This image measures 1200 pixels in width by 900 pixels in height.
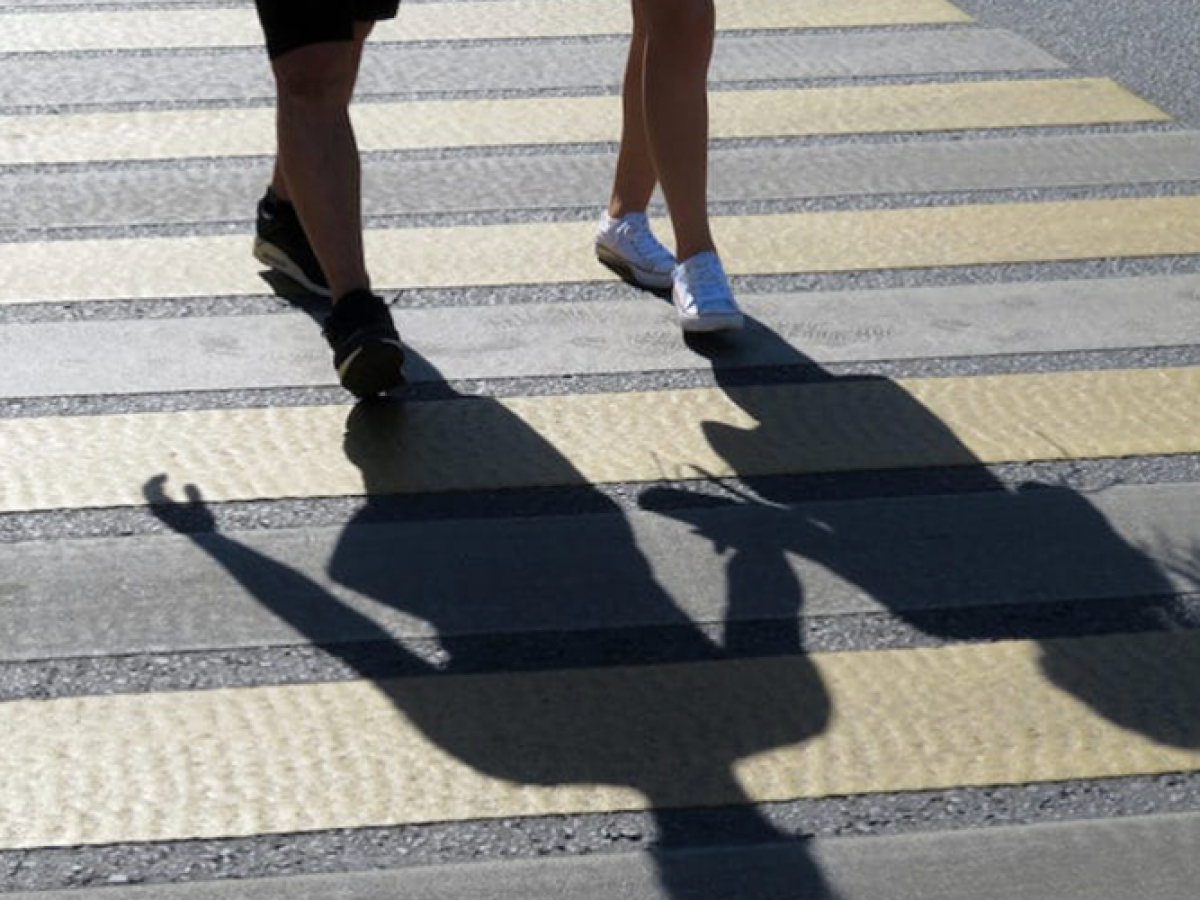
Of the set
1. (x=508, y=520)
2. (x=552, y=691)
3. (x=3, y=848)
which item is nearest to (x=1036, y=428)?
(x=508, y=520)

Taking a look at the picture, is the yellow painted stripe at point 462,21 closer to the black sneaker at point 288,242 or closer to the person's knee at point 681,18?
the black sneaker at point 288,242

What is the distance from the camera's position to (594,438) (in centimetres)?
448

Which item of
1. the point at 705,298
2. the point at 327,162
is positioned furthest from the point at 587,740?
the point at 705,298

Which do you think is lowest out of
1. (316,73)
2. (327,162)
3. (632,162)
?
(632,162)

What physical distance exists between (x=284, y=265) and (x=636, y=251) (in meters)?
0.76

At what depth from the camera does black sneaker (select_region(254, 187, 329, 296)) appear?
5.20 m

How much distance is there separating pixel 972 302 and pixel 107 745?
2.46m

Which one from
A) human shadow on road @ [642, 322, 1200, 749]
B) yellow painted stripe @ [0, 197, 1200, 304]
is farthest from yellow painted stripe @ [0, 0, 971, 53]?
human shadow on road @ [642, 322, 1200, 749]

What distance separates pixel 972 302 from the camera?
521 centimetres

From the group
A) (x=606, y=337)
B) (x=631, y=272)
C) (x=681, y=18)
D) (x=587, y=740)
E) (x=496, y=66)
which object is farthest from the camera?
(x=496, y=66)

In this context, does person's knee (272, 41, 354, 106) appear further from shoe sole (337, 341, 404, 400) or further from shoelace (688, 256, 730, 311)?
shoelace (688, 256, 730, 311)

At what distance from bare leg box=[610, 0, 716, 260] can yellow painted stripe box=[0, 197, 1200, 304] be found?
Result: 0.46 metres

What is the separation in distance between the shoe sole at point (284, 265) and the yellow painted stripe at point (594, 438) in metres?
0.65

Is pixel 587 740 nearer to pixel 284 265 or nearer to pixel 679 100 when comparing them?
pixel 679 100
